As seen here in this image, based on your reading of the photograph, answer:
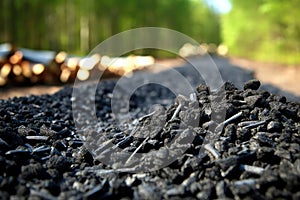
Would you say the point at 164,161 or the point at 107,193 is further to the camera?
the point at 164,161

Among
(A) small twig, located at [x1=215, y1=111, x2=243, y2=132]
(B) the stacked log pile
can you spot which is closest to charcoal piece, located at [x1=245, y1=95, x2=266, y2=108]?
(A) small twig, located at [x1=215, y1=111, x2=243, y2=132]

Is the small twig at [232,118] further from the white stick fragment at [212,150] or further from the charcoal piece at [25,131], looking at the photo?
the charcoal piece at [25,131]

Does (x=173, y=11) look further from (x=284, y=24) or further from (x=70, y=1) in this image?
A: (x=284, y=24)

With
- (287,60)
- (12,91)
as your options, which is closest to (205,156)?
(12,91)

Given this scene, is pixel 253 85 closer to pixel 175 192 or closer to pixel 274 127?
pixel 274 127

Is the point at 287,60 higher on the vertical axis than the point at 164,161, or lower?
higher

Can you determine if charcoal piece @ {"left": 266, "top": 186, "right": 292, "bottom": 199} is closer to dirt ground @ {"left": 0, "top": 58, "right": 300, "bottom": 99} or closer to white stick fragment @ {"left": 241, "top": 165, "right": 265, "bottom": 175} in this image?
white stick fragment @ {"left": 241, "top": 165, "right": 265, "bottom": 175}

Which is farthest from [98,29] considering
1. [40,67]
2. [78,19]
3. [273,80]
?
[273,80]

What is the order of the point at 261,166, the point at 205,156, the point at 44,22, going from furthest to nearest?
the point at 44,22 → the point at 205,156 → the point at 261,166
